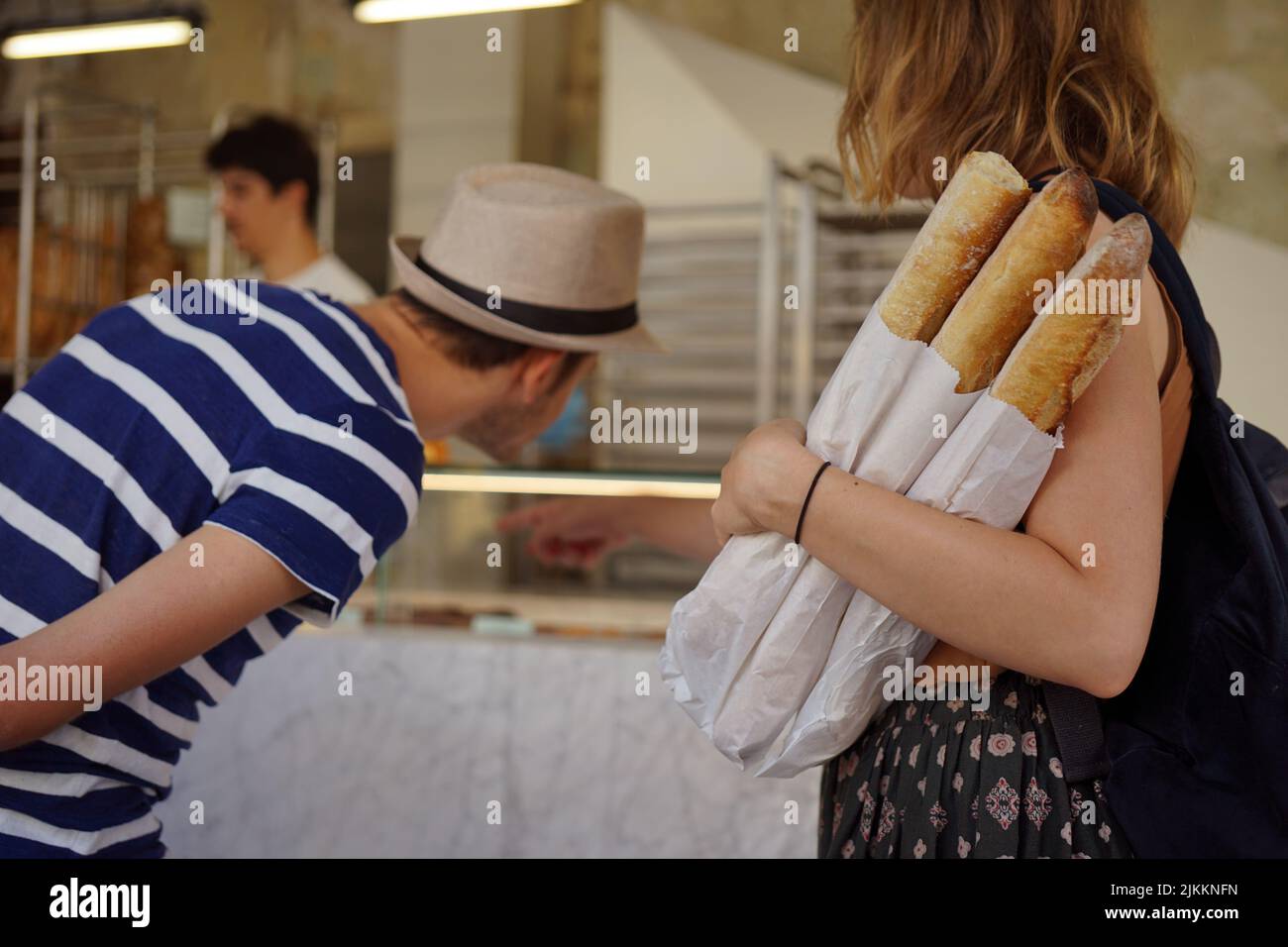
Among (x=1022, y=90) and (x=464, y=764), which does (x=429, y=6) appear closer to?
(x=464, y=764)

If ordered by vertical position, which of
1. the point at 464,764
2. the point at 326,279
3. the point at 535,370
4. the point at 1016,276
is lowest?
the point at 464,764

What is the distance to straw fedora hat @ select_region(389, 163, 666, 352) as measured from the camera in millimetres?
1467

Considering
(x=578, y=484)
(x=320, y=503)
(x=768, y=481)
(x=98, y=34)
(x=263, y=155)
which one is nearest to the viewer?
(x=768, y=481)

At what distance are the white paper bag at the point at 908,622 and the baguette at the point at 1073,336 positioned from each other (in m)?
0.02

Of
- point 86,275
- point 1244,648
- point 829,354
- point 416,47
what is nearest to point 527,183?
point 1244,648

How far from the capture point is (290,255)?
452 cm

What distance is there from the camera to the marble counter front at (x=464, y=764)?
2221 millimetres

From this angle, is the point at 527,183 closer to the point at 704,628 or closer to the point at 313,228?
the point at 704,628

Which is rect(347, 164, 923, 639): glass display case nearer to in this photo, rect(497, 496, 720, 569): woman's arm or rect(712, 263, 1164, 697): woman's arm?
rect(497, 496, 720, 569): woman's arm

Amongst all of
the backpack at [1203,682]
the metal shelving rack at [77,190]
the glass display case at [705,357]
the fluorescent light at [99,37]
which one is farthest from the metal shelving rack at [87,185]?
the backpack at [1203,682]

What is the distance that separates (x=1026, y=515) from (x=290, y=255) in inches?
158

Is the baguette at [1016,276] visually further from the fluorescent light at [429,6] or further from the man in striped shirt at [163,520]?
the fluorescent light at [429,6]

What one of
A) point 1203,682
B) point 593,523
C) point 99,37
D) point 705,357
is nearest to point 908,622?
point 1203,682
